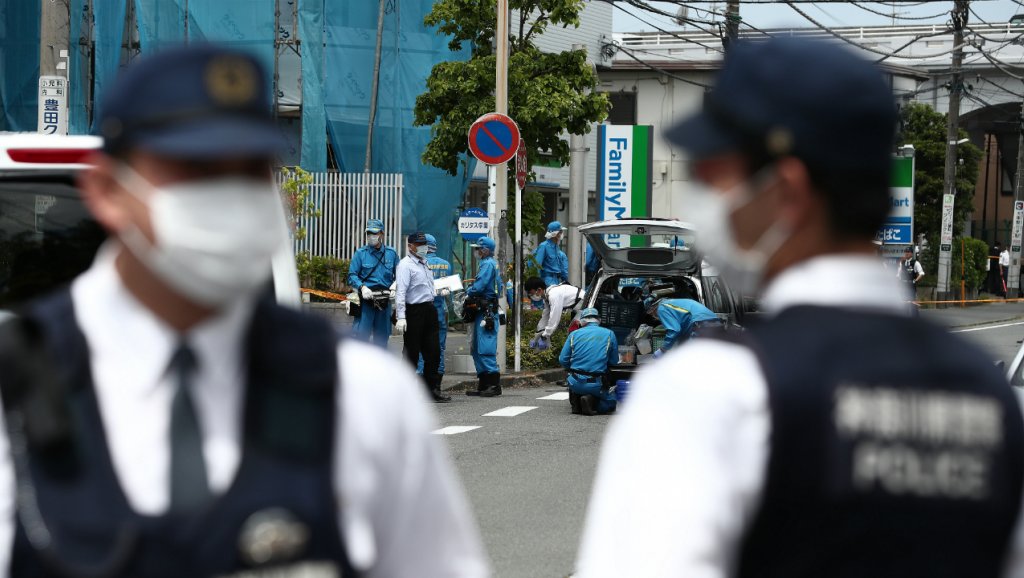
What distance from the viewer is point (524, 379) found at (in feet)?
57.5

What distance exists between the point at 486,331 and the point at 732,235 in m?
13.9

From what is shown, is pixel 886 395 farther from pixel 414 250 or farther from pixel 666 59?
pixel 666 59

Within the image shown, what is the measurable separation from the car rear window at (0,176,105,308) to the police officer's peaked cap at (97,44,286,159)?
9.48 ft

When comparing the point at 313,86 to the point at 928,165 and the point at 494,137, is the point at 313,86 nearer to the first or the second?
the point at 494,137

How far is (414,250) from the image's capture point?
50.2ft

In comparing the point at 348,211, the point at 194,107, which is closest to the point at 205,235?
the point at 194,107

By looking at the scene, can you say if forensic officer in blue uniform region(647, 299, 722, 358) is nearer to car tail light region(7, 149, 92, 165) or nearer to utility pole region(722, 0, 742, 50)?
car tail light region(7, 149, 92, 165)

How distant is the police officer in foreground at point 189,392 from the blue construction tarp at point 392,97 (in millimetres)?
26067

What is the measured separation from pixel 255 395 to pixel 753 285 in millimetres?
681

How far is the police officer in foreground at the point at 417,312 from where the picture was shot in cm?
1516

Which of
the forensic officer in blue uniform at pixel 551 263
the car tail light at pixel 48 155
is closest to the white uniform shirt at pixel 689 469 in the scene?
the car tail light at pixel 48 155

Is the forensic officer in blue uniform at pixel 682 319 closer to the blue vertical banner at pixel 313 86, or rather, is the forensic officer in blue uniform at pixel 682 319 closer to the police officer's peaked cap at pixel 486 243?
the police officer's peaked cap at pixel 486 243

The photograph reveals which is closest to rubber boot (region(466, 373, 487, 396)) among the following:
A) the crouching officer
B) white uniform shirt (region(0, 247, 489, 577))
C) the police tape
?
the crouching officer

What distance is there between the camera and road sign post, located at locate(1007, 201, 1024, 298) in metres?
43.3
